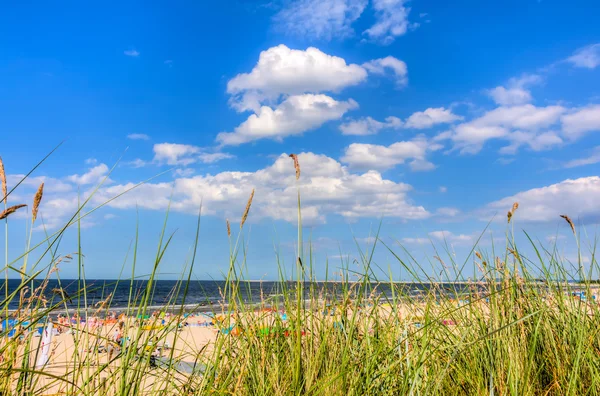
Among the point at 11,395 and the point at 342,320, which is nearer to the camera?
the point at 11,395

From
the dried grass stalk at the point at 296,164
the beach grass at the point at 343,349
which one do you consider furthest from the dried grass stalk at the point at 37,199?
the dried grass stalk at the point at 296,164

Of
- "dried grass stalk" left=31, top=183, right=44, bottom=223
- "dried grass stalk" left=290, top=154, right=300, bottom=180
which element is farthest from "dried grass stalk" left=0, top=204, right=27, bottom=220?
"dried grass stalk" left=290, top=154, right=300, bottom=180

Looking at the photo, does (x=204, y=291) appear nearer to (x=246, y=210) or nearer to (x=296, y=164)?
(x=246, y=210)

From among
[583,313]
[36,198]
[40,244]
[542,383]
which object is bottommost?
[542,383]

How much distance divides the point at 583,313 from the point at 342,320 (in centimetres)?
132

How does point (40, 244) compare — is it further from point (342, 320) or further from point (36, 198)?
point (342, 320)

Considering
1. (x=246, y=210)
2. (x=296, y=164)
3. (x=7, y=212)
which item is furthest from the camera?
(x=246, y=210)

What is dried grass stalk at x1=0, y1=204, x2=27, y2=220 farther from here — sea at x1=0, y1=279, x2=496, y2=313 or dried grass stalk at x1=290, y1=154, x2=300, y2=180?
dried grass stalk at x1=290, y1=154, x2=300, y2=180

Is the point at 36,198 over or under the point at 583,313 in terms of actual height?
over

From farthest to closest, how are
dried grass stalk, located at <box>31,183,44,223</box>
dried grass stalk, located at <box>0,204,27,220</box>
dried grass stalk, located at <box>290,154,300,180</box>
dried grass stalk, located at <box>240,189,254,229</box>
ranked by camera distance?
dried grass stalk, located at <box>240,189,254,229</box>
dried grass stalk, located at <box>290,154,300,180</box>
dried grass stalk, located at <box>31,183,44,223</box>
dried grass stalk, located at <box>0,204,27,220</box>

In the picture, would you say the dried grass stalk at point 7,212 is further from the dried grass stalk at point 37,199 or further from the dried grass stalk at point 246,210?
the dried grass stalk at point 246,210

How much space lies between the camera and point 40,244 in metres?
1.68

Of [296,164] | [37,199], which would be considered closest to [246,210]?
[296,164]

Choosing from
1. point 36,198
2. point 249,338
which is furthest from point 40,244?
point 249,338
